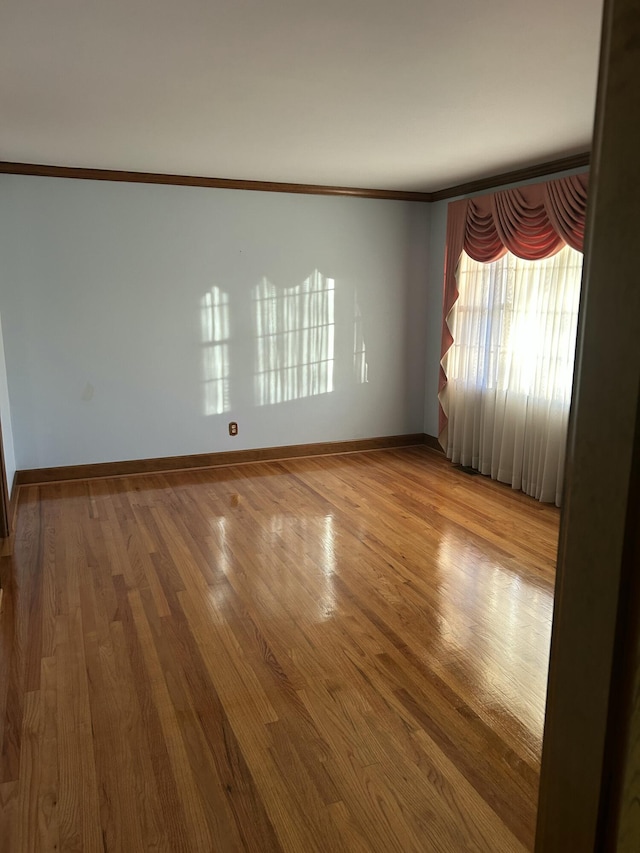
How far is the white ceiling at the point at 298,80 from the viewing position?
204cm

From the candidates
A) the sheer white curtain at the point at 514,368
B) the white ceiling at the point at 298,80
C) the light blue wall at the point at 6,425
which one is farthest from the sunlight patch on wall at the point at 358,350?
the light blue wall at the point at 6,425

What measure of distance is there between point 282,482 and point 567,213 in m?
2.81

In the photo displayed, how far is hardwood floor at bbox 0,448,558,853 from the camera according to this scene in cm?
183

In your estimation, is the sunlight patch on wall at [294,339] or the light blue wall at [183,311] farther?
the sunlight patch on wall at [294,339]

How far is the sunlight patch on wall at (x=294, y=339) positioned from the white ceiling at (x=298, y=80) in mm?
1366

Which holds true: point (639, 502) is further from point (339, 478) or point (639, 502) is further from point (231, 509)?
point (339, 478)

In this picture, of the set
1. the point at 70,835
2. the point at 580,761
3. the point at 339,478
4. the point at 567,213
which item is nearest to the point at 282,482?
the point at 339,478

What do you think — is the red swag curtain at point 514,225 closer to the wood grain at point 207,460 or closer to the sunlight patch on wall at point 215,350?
the wood grain at point 207,460

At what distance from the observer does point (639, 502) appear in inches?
18.9

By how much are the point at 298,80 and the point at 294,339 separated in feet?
9.80

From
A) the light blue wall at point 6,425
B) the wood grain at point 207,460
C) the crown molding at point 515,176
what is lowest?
the wood grain at point 207,460

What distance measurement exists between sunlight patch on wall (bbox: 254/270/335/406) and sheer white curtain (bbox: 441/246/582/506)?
43.2 inches

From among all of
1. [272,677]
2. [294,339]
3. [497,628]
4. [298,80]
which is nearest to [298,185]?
[294,339]

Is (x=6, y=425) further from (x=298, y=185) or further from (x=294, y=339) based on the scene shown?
(x=298, y=185)
